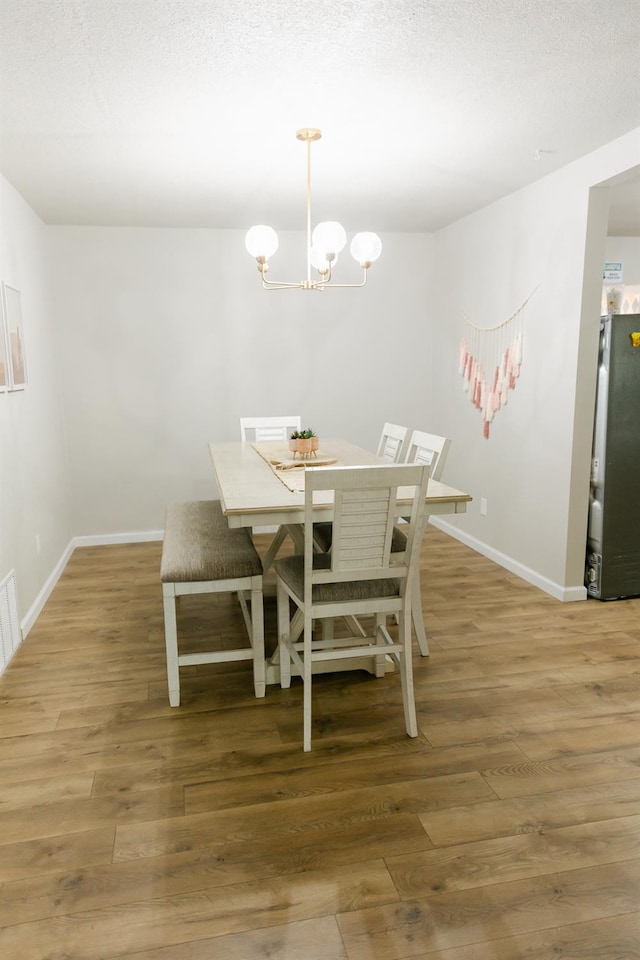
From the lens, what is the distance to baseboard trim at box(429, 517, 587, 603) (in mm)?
3711

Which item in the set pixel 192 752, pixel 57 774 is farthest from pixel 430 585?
pixel 57 774

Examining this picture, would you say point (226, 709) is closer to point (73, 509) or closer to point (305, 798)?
point (305, 798)

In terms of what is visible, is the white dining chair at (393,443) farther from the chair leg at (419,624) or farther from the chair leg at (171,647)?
the chair leg at (171,647)

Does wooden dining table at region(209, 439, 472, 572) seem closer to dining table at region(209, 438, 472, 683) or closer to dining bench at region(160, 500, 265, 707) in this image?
dining table at region(209, 438, 472, 683)

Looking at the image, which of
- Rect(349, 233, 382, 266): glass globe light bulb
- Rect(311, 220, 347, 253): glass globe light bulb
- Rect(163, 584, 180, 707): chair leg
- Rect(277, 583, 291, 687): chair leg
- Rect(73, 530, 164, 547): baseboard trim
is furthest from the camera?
Rect(73, 530, 164, 547): baseboard trim

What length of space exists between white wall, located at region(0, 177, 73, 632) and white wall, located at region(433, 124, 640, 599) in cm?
289

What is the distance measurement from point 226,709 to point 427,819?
0.96 metres

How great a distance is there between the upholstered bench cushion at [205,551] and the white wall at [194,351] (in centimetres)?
168

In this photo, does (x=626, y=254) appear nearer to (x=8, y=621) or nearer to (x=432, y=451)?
(x=432, y=451)

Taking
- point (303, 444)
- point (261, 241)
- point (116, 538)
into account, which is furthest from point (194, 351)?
point (261, 241)

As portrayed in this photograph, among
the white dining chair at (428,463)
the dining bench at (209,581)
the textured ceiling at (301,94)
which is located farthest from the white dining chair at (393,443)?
the textured ceiling at (301,94)

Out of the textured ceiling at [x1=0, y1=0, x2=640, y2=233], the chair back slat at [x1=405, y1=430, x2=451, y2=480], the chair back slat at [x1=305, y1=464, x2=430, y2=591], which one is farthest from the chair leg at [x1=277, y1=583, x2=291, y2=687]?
the textured ceiling at [x1=0, y1=0, x2=640, y2=233]

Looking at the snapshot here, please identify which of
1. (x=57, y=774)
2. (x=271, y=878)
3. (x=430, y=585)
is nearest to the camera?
(x=271, y=878)

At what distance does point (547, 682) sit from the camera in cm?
280
